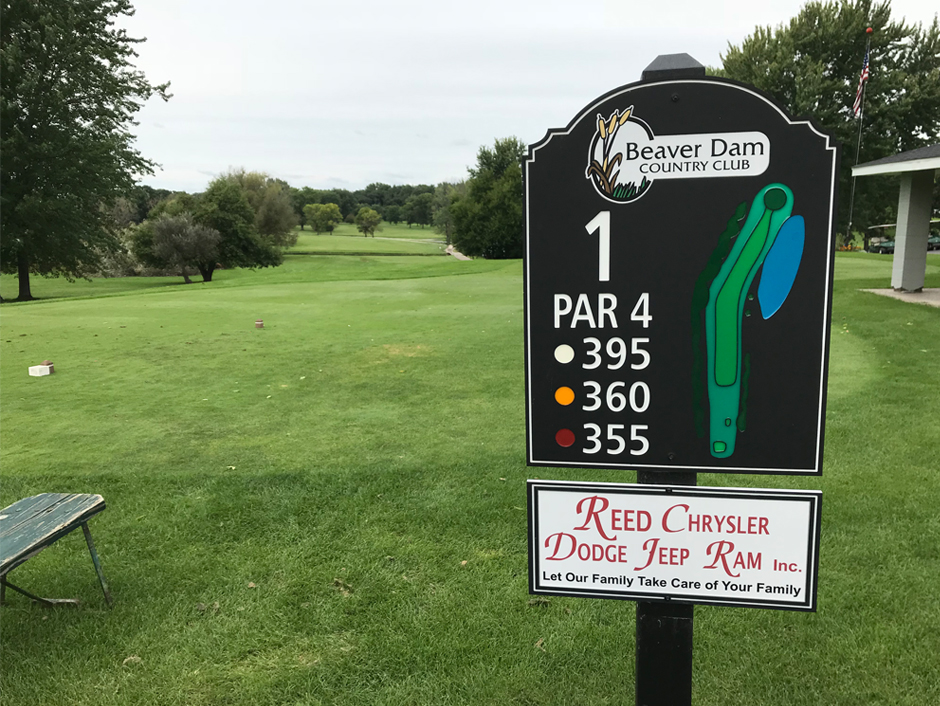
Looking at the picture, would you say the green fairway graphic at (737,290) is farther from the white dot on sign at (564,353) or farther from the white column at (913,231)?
the white column at (913,231)

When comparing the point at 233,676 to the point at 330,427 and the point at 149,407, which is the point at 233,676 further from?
the point at 149,407

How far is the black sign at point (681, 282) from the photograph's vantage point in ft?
5.56

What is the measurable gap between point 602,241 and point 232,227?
2161 inches

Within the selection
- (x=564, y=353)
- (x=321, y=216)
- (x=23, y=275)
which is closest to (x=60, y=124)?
(x=23, y=275)

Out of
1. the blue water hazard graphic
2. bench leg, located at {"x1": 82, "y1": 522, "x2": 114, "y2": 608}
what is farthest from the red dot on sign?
bench leg, located at {"x1": 82, "y1": 522, "x2": 114, "y2": 608}

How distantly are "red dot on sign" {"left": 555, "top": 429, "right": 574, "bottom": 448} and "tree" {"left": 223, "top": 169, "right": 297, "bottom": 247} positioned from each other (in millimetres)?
64495

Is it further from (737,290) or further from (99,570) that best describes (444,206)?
(737,290)

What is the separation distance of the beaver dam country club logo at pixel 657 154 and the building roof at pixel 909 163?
48.4ft

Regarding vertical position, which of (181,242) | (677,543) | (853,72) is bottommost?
(677,543)

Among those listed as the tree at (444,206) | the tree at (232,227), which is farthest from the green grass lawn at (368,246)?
the tree at (232,227)

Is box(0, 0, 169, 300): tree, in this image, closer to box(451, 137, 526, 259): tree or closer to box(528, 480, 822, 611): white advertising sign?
box(451, 137, 526, 259): tree

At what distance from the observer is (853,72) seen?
38.1 meters

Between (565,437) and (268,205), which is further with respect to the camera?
(268,205)

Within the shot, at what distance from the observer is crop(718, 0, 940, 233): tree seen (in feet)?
117
